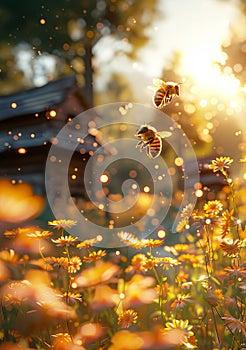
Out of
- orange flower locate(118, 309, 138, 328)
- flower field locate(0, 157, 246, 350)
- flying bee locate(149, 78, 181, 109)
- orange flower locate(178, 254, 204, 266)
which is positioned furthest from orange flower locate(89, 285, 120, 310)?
flying bee locate(149, 78, 181, 109)

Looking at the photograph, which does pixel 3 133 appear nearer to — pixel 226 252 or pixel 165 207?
pixel 165 207

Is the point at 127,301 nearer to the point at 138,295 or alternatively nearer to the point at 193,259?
the point at 138,295

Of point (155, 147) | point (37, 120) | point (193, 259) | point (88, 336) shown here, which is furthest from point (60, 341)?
point (37, 120)

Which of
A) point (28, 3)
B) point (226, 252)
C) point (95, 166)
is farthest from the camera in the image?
point (28, 3)

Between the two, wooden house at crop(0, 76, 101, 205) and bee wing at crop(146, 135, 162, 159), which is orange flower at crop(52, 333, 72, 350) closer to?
bee wing at crop(146, 135, 162, 159)

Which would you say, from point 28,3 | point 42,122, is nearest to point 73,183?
point 42,122

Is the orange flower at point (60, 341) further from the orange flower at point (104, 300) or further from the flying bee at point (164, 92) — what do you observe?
the flying bee at point (164, 92)
